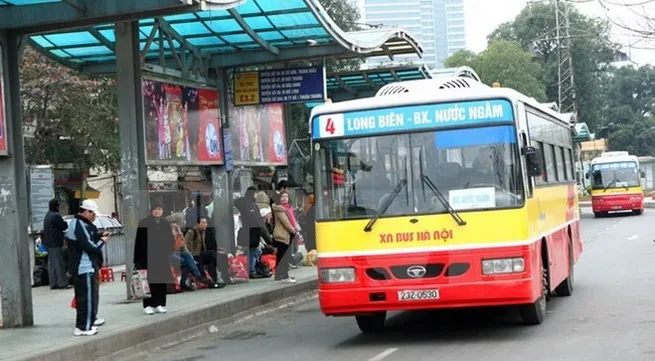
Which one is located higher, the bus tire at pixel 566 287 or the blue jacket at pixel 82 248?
the blue jacket at pixel 82 248

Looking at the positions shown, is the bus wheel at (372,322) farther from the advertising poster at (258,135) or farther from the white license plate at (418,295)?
the advertising poster at (258,135)

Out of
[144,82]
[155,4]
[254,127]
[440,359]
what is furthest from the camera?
[254,127]

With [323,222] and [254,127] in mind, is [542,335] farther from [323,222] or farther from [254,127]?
[254,127]

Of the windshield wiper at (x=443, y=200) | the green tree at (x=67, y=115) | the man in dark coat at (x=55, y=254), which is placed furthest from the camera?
the green tree at (x=67, y=115)

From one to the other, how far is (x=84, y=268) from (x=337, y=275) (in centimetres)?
302

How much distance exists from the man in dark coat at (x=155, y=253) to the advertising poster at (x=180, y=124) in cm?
195

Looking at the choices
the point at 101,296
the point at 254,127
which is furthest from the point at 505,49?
the point at 101,296

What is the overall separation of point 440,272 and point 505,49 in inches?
2422

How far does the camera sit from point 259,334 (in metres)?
13.1

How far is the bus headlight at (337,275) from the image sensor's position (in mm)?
10742

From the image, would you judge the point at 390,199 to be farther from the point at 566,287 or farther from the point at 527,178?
the point at 566,287

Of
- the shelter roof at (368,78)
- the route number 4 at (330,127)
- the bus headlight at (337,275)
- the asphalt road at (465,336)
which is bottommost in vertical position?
the asphalt road at (465,336)

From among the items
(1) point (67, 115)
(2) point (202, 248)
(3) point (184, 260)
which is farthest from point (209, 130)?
(1) point (67, 115)

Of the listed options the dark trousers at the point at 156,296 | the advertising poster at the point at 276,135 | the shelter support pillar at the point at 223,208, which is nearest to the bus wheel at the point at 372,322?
the dark trousers at the point at 156,296
